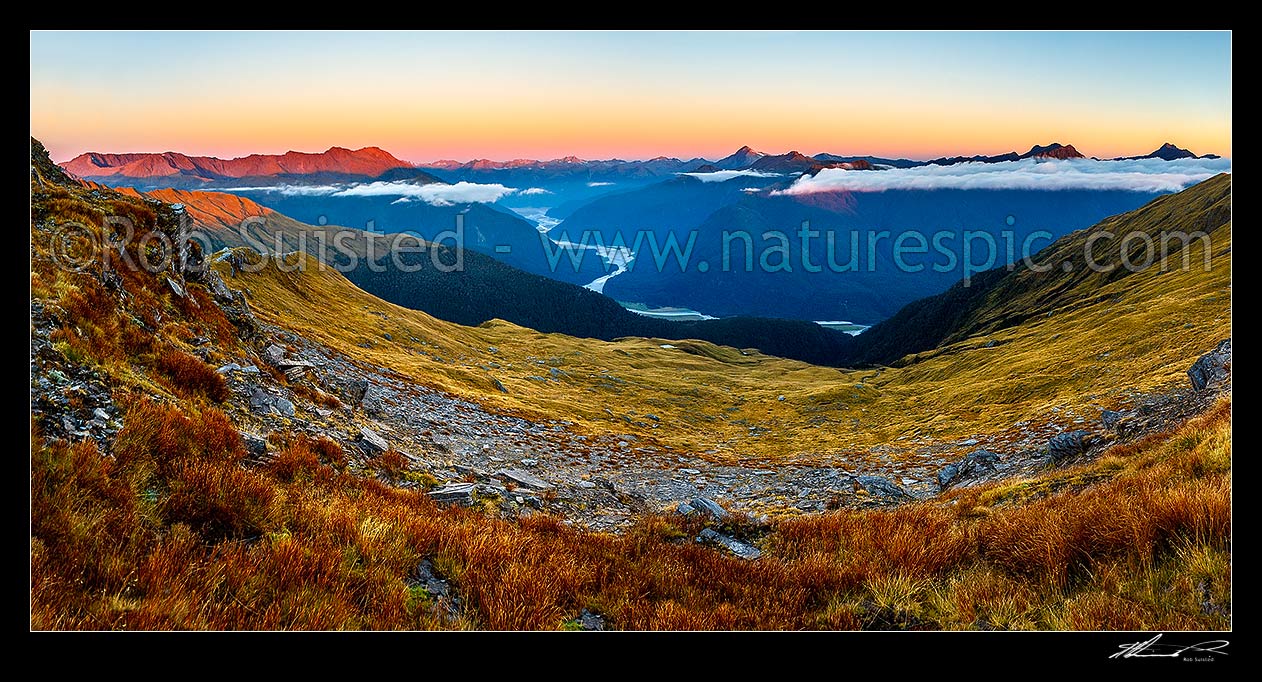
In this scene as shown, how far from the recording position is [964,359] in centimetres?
11281

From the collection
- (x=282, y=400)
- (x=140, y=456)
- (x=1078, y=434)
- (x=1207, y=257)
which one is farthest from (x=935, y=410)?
(x=1207, y=257)

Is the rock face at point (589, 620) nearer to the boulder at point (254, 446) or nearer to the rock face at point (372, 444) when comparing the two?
the boulder at point (254, 446)

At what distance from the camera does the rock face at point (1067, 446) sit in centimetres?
1845

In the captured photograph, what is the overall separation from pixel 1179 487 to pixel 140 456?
1355cm

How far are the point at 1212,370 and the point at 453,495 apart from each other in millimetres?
27191

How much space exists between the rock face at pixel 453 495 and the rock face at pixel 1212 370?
2429cm

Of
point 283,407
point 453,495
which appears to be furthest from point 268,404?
point 453,495

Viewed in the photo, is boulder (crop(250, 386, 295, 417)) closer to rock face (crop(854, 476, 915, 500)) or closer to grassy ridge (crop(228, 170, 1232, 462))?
rock face (crop(854, 476, 915, 500))

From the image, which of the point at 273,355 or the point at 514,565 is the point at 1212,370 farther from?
the point at 273,355
